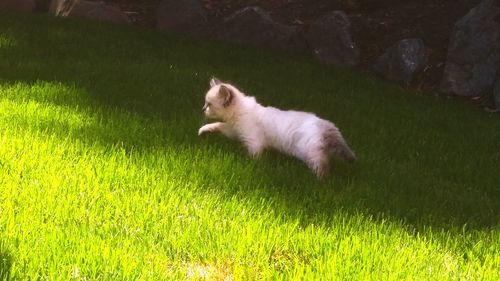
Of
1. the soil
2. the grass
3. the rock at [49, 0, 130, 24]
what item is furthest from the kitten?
the rock at [49, 0, 130, 24]

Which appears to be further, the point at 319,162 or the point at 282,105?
the point at 282,105

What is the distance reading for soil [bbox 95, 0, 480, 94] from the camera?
8289 millimetres

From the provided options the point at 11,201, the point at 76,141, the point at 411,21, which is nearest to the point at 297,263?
the point at 11,201

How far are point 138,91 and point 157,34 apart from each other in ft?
10.5

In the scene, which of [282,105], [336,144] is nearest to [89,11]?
[282,105]

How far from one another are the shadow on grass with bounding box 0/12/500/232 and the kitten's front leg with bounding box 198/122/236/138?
0.09m

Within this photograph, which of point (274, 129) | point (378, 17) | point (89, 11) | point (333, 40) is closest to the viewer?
point (274, 129)

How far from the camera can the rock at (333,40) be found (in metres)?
8.34

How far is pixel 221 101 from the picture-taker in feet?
14.9

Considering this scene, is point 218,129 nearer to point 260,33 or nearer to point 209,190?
point 209,190

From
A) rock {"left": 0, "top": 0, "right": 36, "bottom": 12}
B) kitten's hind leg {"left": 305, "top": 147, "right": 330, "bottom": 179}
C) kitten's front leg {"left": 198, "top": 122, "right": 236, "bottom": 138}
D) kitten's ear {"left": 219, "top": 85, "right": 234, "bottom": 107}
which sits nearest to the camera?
kitten's hind leg {"left": 305, "top": 147, "right": 330, "bottom": 179}

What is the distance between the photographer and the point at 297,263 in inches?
101

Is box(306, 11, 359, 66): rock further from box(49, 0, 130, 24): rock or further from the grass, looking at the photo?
box(49, 0, 130, 24): rock

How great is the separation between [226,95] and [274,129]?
1.88 feet
